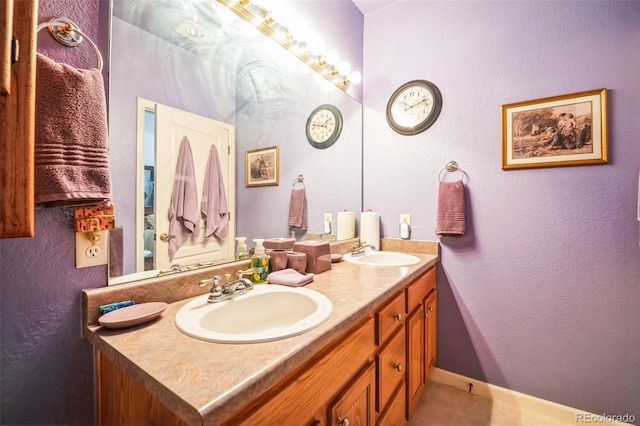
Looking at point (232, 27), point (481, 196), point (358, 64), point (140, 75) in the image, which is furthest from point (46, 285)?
point (358, 64)

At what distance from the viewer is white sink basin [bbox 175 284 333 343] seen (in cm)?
67

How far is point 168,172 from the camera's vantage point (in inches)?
37.4

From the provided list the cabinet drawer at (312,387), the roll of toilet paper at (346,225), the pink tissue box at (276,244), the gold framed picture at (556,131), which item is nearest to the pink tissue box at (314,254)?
the pink tissue box at (276,244)

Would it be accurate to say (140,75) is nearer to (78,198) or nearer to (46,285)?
(78,198)

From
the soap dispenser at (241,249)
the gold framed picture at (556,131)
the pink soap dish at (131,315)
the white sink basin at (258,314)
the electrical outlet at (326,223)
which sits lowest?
the white sink basin at (258,314)

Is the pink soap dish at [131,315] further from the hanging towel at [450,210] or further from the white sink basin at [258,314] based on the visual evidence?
the hanging towel at [450,210]

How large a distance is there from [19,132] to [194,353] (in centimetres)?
50

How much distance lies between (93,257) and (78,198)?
204 mm

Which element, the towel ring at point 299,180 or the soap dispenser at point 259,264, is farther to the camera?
the towel ring at point 299,180

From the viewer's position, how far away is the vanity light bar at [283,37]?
45.2 inches

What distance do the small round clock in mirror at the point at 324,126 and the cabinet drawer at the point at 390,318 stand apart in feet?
3.28

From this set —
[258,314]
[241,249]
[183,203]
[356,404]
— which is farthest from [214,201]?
[356,404]

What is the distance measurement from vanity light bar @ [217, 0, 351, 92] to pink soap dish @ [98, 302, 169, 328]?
116 cm

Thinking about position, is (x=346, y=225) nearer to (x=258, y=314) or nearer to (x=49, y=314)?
(x=258, y=314)
